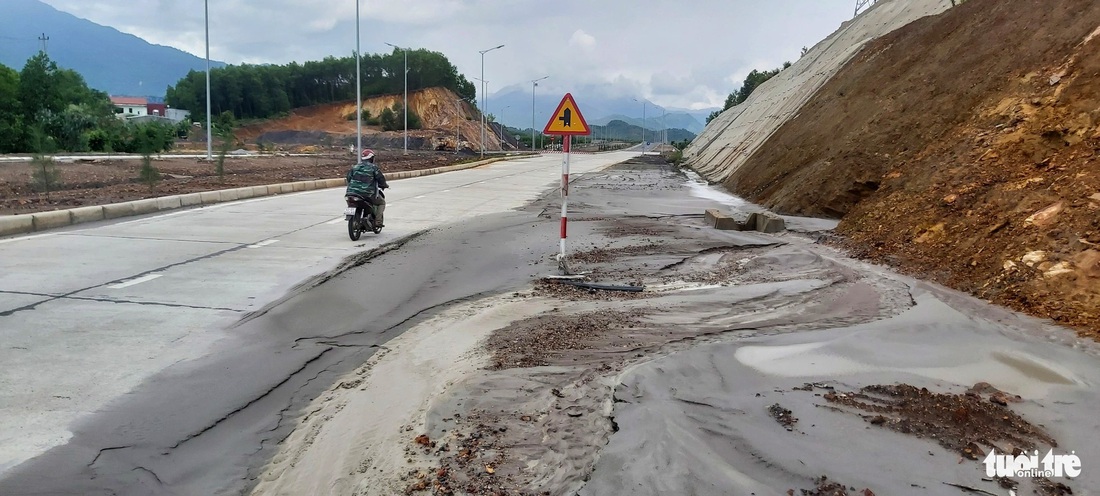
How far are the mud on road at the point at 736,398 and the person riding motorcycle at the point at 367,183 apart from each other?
17.9ft

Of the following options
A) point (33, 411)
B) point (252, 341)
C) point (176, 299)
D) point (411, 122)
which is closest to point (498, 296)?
point (252, 341)

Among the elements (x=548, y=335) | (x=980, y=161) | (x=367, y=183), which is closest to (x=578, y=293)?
(x=548, y=335)

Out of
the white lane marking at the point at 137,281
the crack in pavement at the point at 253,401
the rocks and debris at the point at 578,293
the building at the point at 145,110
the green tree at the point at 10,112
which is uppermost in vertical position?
the building at the point at 145,110

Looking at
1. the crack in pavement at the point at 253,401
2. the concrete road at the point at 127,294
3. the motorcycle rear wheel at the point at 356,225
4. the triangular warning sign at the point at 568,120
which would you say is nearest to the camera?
the crack in pavement at the point at 253,401

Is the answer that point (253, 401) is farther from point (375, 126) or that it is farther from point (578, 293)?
point (375, 126)

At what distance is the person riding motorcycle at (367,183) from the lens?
1262cm

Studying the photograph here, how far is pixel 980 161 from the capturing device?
10.6m

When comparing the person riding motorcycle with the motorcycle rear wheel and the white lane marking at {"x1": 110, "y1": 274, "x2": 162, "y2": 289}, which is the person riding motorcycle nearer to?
the motorcycle rear wheel

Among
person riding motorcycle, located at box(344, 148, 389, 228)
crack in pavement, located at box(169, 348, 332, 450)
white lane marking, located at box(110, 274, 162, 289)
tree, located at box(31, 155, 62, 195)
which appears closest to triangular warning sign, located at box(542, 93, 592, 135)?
person riding motorcycle, located at box(344, 148, 389, 228)

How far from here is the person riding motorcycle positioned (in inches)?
497

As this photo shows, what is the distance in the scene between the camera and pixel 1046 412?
179 inches

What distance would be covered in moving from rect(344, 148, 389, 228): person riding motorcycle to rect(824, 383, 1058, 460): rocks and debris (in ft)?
31.1

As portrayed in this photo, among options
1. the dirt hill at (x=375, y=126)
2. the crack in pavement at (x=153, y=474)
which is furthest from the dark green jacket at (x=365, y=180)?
the dirt hill at (x=375, y=126)

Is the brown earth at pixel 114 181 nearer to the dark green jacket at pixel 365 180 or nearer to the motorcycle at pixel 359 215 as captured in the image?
the dark green jacket at pixel 365 180
